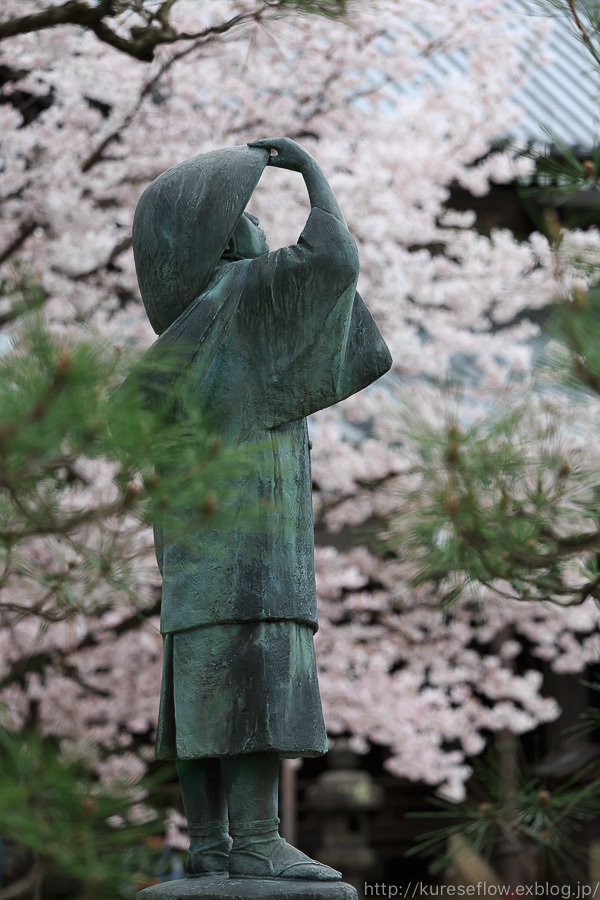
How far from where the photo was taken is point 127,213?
7445 millimetres

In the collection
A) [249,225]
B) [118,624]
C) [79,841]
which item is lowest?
[118,624]

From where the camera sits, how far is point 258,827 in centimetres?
260

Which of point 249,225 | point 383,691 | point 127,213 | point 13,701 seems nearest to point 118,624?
point 13,701

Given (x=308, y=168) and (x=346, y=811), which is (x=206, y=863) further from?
(x=346, y=811)

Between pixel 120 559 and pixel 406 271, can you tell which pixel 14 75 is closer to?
pixel 406 271

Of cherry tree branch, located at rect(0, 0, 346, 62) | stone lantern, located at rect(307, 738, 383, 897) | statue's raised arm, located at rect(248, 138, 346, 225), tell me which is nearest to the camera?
statue's raised arm, located at rect(248, 138, 346, 225)

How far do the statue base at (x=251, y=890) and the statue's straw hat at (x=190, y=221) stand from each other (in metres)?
1.37

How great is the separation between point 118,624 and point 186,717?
4316 mm

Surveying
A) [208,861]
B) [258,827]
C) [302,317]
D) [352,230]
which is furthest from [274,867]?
[352,230]

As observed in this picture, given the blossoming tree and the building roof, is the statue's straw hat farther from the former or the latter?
the building roof

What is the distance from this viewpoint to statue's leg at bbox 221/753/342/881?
256 centimetres

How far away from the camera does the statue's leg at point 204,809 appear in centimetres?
271

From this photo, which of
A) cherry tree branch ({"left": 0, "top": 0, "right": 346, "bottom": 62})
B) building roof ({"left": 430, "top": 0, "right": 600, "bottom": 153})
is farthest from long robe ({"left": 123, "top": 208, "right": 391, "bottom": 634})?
building roof ({"left": 430, "top": 0, "right": 600, "bottom": 153})

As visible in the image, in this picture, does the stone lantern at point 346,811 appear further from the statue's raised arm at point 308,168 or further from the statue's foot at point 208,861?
the statue's raised arm at point 308,168
